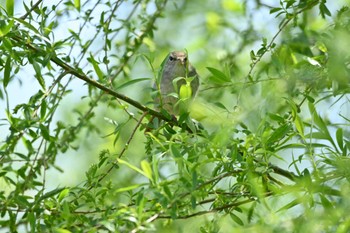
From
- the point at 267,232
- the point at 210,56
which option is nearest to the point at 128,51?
the point at 210,56

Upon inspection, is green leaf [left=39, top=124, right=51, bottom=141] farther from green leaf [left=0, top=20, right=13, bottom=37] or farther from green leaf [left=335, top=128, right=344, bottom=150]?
green leaf [left=335, top=128, right=344, bottom=150]

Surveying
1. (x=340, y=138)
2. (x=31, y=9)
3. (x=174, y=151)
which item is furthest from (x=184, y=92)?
(x=31, y=9)

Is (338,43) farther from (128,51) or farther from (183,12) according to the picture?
(183,12)

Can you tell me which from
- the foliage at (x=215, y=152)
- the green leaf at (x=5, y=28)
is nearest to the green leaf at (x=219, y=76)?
the foliage at (x=215, y=152)

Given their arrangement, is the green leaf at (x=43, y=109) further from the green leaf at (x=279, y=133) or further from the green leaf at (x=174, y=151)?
the green leaf at (x=279, y=133)

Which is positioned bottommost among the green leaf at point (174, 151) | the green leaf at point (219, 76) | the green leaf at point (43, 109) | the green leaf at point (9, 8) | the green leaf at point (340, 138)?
the green leaf at point (340, 138)

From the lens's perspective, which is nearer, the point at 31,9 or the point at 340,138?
the point at 340,138

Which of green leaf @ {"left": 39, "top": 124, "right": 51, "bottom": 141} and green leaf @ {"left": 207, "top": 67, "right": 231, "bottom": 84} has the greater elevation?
green leaf @ {"left": 39, "top": 124, "right": 51, "bottom": 141}

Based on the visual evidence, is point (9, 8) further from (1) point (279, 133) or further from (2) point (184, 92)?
(1) point (279, 133)

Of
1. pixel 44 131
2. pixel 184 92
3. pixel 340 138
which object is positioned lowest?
pixel 340 138

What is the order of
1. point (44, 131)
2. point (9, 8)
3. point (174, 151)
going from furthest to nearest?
point (44, 131) → point (9, 8) → point (174, 151)

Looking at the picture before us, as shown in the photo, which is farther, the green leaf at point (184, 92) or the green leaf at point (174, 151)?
the green leaf at point (184, 92)

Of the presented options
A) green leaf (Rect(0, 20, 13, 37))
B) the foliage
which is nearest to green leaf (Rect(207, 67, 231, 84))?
the foliage

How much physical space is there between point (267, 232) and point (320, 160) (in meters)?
0.49
